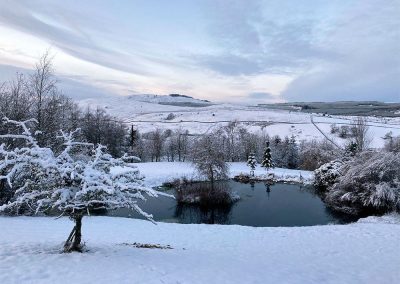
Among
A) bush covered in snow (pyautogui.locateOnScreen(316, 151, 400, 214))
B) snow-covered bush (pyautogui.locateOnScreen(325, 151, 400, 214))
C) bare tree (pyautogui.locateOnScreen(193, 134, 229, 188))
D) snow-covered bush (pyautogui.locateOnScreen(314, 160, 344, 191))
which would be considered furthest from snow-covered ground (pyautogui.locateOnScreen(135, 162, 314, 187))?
snow-covered bush (pyautogui.locateOnScreen(325, 151, 400, 214))

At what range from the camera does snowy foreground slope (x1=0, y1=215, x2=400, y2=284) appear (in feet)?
25.0

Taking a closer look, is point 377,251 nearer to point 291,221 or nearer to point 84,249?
point 84,249

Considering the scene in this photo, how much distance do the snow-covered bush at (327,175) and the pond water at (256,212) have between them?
271 cm

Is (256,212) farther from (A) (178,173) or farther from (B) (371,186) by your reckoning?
(A) (178,173)

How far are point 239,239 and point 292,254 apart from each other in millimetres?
2930

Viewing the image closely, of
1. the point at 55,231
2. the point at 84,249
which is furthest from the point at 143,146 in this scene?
the point at 84,249

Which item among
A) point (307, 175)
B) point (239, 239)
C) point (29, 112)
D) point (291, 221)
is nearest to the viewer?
point (239, 239)

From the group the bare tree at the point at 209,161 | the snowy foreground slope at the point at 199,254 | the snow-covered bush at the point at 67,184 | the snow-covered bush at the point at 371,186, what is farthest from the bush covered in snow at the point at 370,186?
the snow-covered bush at the point at 67,184

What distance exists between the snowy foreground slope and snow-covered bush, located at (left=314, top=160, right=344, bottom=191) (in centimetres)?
1881

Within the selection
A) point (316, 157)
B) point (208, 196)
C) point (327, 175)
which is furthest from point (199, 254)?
point (316, 157)

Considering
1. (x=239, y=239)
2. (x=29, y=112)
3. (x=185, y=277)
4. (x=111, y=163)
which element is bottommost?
(x=239, y=239)

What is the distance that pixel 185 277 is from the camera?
25.6 feet

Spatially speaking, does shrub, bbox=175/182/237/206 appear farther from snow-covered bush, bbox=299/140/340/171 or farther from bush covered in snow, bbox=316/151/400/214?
snow-covered bush, bbox=299/140/340/171

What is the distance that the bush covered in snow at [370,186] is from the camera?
24906 mm
